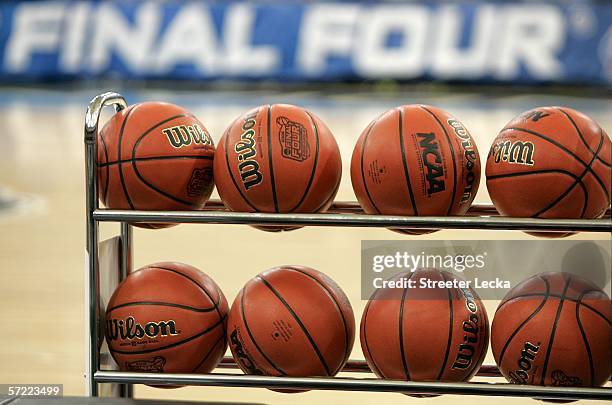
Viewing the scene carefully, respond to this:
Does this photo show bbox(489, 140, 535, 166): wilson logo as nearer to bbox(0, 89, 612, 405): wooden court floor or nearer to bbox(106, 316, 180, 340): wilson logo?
bbox(0, 89, 612, 405): wooden court floor

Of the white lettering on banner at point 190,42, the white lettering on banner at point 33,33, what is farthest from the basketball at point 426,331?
the white lettering on banner at point 33,33

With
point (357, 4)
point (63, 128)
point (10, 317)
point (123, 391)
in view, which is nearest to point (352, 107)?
point (357, 4)

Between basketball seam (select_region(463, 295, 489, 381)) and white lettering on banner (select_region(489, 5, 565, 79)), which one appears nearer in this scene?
basketball seam (select_region(463, 295, 489, 381))

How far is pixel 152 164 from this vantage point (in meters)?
1.90

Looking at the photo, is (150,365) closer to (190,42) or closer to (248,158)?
(248,158)

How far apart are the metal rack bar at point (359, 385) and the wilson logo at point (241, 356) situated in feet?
0.15

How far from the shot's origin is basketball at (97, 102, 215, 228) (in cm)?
190

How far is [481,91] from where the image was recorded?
39.5 feet

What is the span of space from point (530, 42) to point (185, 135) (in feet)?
34.4

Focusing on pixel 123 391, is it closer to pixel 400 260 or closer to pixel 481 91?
pixel 400 260

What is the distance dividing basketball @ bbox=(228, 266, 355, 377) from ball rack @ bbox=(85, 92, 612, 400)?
46 millimetres

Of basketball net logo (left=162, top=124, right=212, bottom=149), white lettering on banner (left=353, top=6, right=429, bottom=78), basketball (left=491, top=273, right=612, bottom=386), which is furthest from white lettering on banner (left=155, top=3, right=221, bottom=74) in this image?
basketball (left=491, top=273, right=612, bottom=386)

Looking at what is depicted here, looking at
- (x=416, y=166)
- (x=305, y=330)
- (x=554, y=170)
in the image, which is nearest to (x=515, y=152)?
(x=554, y=170)

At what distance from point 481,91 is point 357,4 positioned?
6.63ft
